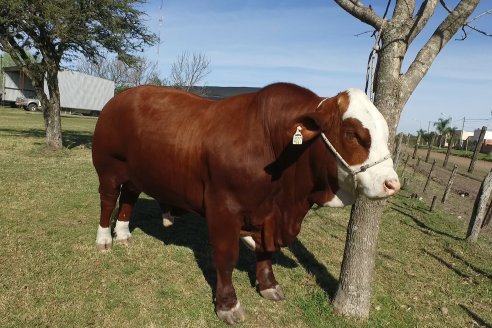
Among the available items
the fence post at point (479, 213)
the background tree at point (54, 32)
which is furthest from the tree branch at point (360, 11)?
the background tree at point (54, 32)

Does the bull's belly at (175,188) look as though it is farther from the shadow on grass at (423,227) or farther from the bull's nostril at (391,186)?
the shadow on grass at (423,227)

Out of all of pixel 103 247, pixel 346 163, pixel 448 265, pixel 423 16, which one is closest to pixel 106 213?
pixel 103 247

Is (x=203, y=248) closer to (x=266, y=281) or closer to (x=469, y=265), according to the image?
(x=266, y=281)

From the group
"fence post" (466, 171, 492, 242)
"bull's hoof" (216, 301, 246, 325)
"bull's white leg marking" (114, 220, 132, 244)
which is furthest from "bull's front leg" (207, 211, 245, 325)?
"fence post" (466, 171, 492, 242)

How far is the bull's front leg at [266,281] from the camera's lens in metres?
4.10

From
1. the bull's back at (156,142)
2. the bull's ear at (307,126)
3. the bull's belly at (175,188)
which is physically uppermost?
the bull's ear at (307,126)

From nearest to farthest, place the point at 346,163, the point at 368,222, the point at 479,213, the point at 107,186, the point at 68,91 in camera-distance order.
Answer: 1. the point at 346,163
2. the point at 368,222
3. the point at 107,186
4. the point at 479,213
5. the point at 68,91

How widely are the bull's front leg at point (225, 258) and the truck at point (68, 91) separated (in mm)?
39048

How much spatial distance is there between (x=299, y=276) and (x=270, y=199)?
1.57 meters

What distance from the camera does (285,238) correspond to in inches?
142

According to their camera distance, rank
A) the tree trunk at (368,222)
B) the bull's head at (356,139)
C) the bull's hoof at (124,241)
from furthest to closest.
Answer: the bull's hoof at (124,241) → the tree trunk at (368,222) → the bull's head at (356,139)

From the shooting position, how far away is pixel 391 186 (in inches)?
111

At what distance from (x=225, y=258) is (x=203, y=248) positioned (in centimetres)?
169

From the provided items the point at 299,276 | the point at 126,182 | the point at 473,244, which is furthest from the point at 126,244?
the point at 473,244
